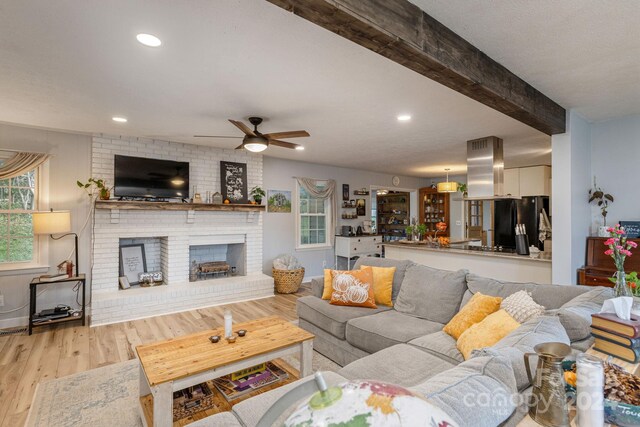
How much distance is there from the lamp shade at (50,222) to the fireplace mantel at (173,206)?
0.44m

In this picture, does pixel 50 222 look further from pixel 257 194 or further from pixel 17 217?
pixel 257 194

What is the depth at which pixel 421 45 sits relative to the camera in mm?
1684

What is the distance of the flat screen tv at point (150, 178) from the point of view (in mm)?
4379

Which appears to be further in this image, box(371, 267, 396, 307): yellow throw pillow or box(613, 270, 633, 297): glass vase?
box(371, 267, 396, 307): yellow throw pillow

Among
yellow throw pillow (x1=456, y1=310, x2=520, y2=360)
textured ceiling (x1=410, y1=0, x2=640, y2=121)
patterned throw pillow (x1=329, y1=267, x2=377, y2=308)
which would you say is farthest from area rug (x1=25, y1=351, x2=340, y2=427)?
textured ceiling (x1=410, y1=0, x2=640, y2=121)

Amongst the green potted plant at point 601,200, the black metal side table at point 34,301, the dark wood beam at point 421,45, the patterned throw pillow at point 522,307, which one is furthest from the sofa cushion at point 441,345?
the black metal side table at point 34,301

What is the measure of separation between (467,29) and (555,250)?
2.73m

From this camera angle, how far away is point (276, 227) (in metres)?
6.16

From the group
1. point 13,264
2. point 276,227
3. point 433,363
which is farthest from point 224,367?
point 276,227

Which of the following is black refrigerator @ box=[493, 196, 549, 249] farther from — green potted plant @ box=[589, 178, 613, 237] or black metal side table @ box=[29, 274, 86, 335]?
black metal side table @ box=[29, 274, 86, 335]

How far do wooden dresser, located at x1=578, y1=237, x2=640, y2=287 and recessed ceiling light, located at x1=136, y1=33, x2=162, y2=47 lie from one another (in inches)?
176

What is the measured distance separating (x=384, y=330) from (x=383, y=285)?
2.43ft

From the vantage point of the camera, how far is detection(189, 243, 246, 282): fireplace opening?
5.27m

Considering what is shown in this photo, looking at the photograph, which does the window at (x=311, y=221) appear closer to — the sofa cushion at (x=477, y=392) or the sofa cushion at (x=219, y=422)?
the sofa cushion at (x=219, y=422)
